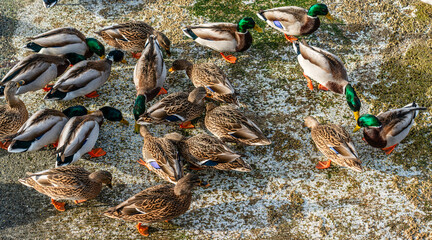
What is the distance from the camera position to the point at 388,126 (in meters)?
5.41

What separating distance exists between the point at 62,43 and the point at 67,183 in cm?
264

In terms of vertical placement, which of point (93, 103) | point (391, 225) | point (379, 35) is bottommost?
point (391, 225)

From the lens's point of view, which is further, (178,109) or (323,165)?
(178,109)

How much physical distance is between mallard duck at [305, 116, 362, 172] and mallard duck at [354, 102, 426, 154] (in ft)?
0.91

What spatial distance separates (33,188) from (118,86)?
199cm

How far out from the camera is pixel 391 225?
192 inches

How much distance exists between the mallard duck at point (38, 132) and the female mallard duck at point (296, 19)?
361 centimetres

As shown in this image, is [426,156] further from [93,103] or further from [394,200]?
[93,103]

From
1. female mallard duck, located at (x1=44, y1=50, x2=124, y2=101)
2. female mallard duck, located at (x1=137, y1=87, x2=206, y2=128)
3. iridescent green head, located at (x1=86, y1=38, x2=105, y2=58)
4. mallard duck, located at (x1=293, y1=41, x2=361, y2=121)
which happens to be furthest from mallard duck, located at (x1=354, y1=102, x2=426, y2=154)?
iridescent green head, located at (x1=86, y1=38, x2=105, y2=58)

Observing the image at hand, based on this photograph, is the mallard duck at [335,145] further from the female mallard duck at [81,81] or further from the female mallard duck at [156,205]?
the female mallard duck at [81,81]

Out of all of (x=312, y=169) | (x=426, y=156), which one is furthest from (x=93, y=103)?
(x=426, y=156)

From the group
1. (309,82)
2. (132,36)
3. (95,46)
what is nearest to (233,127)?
(309,82)

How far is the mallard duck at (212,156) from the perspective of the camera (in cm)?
524

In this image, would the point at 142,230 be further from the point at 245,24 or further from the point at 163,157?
the point at 245,24
